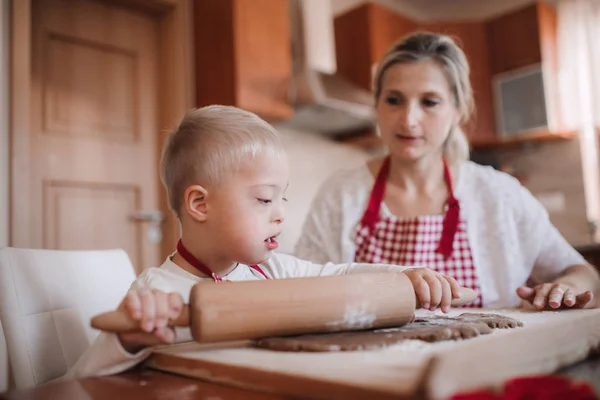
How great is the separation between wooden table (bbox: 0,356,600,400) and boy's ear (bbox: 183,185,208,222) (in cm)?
27

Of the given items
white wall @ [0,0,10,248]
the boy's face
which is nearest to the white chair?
the boy's face

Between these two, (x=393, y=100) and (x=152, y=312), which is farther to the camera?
(x=393, y=100)

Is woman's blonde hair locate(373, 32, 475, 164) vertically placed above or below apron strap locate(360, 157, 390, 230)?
above

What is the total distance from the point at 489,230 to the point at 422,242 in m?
0.18

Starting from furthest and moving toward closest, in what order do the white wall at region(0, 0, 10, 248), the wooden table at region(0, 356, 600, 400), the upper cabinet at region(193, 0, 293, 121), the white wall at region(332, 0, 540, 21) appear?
the white wall at region(332, 0, 540, 21)
the upper cabinet at region(193, 0, 293, 121)
the white wall at region(0, 0, 10, 248)
the wooden table at region(0, 356, 600, 400)

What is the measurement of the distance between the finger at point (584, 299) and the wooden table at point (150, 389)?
1.03 ft

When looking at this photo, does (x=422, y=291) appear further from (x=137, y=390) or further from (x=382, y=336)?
(x=137, y=390)

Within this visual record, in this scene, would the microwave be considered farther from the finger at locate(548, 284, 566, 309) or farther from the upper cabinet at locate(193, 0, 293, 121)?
the finger at locate(548, 284, 566, 309)

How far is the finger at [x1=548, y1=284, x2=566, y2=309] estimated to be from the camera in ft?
2.76

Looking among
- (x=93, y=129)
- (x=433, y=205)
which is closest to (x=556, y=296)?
(x=433, y=205)

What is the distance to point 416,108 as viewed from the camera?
4.27ft

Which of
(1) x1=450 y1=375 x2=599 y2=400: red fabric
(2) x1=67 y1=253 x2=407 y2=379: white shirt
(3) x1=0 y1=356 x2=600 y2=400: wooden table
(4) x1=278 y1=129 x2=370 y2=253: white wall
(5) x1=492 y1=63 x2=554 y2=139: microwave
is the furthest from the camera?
(5) x1=492 y1=63 x2=554 y2=139: microwave

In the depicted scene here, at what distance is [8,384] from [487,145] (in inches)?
131

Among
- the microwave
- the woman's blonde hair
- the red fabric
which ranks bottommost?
the red fabric
